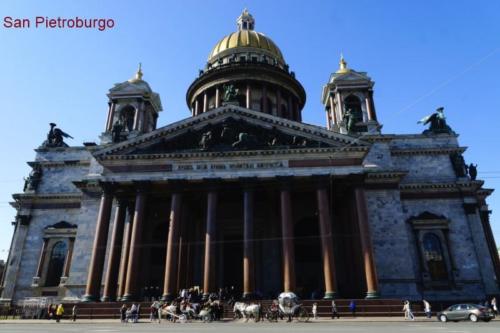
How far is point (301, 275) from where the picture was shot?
3016 cm

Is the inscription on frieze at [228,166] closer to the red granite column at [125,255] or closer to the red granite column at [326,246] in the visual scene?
the red granite column at [326,246]

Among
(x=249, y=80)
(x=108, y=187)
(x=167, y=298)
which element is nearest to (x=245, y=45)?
(x=249, y=80)

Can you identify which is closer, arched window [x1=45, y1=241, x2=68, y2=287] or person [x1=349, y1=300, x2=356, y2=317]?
person [x1=349, y1=300, x2=356, y2=317]

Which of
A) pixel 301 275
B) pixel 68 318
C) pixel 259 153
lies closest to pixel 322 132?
pixel 259 153

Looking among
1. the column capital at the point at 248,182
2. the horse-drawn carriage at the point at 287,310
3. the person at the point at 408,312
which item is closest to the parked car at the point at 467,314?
the person at the point at 408,312

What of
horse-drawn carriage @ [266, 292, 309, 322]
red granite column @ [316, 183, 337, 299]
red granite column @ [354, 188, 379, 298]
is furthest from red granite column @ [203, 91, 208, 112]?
horse-drawn carriage @ [266, 292, 309, 322]

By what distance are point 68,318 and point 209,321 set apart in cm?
973

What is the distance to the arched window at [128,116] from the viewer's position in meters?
37.6

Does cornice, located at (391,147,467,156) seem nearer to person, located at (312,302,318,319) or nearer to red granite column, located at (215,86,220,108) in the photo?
person, located at (312,302,318,319)

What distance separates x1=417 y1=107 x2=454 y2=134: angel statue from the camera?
3472cm

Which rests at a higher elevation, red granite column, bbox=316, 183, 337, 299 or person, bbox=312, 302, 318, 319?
red granite column, bbox=316, 183, 337, 299

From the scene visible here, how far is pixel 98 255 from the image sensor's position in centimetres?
2497

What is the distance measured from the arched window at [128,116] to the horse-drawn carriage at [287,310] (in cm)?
2472

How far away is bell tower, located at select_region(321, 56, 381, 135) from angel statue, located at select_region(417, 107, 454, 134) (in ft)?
17.5
